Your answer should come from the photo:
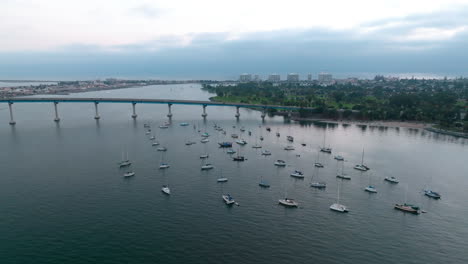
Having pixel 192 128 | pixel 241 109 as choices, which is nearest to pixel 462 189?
pixel 192 128

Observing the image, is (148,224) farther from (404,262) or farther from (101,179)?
(404,262)

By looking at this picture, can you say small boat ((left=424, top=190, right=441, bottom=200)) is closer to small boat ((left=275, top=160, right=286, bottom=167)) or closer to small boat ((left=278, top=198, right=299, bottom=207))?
small boat ((left=278, top=198, right=299, bottom=207))

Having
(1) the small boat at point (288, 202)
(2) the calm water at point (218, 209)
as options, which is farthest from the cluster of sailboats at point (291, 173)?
(2) the calm water at point (218, 209)

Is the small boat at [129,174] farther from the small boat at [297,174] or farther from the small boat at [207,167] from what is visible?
the small boat at [297,174]

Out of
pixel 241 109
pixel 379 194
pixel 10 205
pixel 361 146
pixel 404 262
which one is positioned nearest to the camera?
pixel 404 262

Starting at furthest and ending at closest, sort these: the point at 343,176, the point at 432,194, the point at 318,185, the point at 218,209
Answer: the point at 343,176
the point at 318,185
the point at 432,194
the point at 218,209

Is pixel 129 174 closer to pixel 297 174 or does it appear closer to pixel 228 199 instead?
pixel 228 199

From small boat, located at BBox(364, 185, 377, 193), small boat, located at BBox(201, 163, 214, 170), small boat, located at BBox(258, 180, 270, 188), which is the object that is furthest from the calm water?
small boat, located at BBox(201, 163, 214, 170)

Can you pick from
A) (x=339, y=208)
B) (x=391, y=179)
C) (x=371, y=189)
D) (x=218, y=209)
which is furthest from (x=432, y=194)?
(x=218, y=209)
